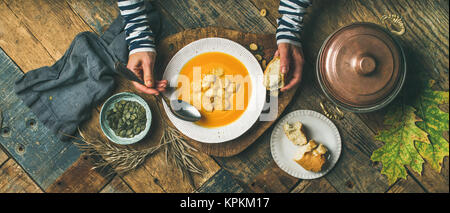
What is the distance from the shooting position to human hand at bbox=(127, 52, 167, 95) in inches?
43.1

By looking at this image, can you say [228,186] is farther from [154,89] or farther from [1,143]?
[1,143]

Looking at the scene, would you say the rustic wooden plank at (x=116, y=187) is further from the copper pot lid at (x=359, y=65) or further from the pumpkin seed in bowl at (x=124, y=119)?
the copper pot lid at (x=359, y=65)

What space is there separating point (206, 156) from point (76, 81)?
2.05ft

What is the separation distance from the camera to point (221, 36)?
1153 millimetres

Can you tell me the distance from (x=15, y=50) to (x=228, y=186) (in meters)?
1.08

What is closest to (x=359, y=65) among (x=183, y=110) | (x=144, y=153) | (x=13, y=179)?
(x=183, y=110)

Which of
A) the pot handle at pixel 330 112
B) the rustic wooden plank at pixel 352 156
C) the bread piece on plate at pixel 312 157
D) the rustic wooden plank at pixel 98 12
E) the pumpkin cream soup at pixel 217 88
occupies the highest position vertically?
the rustic wooden plank at pixel 98 12

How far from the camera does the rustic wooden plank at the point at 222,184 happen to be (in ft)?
3.95

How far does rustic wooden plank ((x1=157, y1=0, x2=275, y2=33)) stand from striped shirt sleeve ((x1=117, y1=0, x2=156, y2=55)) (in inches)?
5.4

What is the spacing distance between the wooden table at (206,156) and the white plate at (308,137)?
1.3 inches

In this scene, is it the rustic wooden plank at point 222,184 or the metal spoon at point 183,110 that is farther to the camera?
the rustic wooden plank at point 222,184

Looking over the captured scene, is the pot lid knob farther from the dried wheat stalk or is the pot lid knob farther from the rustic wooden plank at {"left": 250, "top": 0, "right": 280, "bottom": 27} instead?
the dried wheat stalk

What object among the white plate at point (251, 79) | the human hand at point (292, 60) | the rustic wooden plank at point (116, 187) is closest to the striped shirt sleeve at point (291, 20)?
the human hand at point (292, 60)

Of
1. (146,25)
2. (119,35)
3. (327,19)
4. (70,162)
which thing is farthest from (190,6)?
(70,162)
